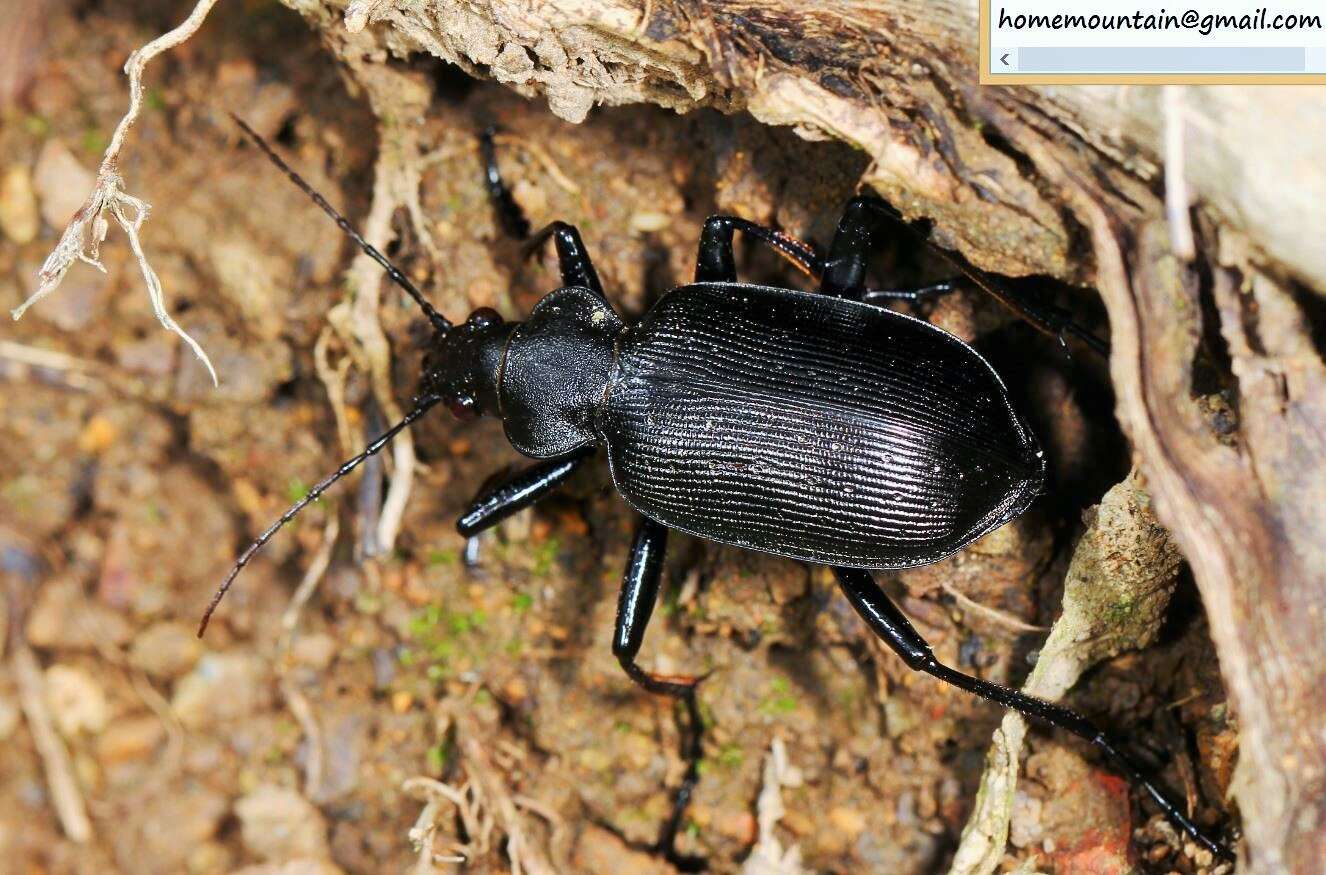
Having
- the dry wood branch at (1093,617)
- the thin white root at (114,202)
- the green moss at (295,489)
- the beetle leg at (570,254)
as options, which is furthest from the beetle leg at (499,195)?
the dry wood branch at (1093,617)

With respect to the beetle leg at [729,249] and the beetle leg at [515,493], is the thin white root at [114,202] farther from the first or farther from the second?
the beetle leg at [729,249]

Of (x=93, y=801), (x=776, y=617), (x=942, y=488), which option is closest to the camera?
(x=942, y=488)

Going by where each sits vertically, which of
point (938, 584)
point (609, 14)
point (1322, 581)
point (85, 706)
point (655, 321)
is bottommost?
point (85, 706)

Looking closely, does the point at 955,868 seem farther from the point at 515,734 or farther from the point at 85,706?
the point at 85,706

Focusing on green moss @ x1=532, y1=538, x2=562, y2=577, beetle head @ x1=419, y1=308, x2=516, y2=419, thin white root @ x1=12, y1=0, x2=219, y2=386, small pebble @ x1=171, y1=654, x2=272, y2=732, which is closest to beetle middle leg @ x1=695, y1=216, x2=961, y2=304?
beetle head @ x1=419, y1=308, x2=516, y2=419

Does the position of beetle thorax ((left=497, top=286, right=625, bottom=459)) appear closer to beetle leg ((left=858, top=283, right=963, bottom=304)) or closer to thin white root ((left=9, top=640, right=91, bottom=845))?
beetle leg ((left=858, top=283, right=963, bottom=304))

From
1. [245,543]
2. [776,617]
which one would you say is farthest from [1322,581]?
[245,543]
